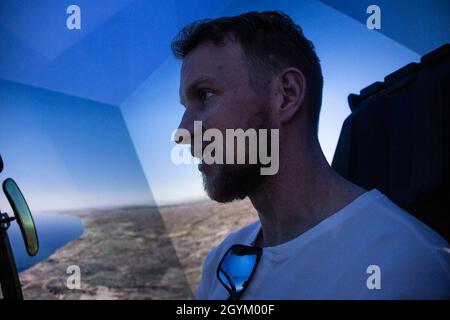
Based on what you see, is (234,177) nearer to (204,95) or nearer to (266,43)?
(204,95)

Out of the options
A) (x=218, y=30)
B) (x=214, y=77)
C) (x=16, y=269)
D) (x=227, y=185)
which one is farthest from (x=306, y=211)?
(x=16, y=269)

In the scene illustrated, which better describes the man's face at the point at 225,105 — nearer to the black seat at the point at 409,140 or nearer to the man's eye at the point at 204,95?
the man's eye at the point at 204,95

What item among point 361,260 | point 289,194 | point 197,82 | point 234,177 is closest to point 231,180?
point 234,177

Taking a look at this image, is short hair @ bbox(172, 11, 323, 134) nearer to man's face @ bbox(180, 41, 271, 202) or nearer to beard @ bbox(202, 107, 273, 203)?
man's face @ bbox(180, 41, 271, 202)

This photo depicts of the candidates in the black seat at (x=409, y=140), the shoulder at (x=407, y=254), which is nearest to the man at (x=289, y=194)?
the shoulder at (x=407, y=254)

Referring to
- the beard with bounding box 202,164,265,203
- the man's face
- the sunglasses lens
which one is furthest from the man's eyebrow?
the sunglasses lens
